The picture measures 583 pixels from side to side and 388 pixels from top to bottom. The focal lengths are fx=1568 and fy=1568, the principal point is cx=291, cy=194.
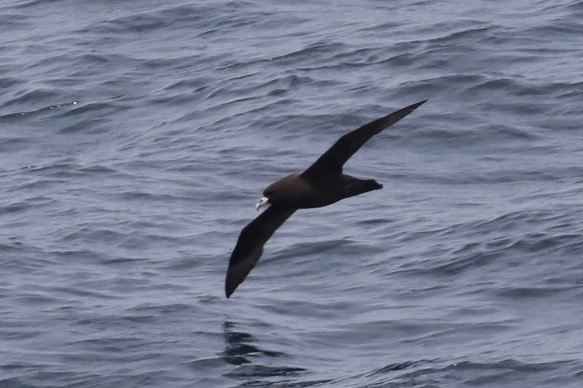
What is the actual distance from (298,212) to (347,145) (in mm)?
4709

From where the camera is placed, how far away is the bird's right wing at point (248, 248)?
12.3 meters

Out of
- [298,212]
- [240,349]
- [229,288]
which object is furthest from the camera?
[298,212]

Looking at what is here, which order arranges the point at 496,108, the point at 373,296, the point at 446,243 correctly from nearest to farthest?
the point at 373,296, the point at 446,243, the point at 496,108

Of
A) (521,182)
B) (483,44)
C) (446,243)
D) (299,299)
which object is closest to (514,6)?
(483,44)

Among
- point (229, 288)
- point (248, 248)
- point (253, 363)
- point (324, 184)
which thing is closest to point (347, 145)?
point (324, 184)

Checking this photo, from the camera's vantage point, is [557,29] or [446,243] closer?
[446,243]

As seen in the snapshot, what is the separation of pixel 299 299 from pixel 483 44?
23.7 ft

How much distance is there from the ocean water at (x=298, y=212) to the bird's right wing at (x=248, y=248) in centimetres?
39

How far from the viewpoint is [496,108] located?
1712 centimetres

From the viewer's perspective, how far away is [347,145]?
34.6ft

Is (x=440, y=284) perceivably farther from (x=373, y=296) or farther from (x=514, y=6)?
(x=514, y=6)

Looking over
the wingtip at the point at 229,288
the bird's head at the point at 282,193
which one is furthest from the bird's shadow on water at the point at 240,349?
the bird's head at the point at 282,193

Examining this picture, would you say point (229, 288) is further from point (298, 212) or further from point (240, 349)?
point (298, 212)

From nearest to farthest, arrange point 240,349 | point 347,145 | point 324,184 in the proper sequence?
point 347,145, point 324,184, point 240,349
